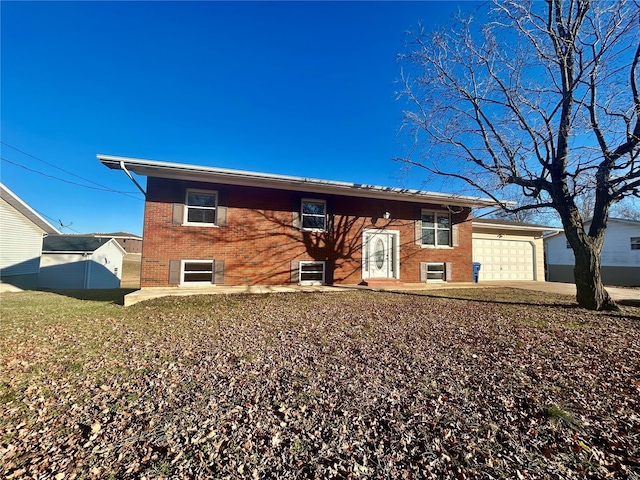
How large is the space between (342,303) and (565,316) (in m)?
4.73

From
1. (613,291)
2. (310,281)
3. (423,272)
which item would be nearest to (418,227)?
(423,272)

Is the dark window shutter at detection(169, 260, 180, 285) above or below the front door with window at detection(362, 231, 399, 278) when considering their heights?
below

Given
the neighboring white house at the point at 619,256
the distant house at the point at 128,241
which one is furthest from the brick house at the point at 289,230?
the distant house at the point at 128,241

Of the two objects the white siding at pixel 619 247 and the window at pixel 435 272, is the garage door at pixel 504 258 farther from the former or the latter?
the white siding at pixel 619 247

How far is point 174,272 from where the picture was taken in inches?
344

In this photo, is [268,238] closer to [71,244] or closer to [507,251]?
[507,251]

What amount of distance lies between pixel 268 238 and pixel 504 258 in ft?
39.8

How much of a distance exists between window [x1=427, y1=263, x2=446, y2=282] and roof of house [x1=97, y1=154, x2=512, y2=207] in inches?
102

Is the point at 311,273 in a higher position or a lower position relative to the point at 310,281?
higher

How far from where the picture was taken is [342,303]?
23.6ft

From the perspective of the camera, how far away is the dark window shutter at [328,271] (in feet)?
34.1

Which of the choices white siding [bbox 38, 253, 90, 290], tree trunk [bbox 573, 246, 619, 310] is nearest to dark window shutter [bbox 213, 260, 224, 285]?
tree trunk [bbox 573, 246, 619, 310]

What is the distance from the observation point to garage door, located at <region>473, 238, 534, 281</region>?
14062 mm

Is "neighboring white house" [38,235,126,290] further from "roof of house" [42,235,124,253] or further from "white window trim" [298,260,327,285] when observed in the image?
"white window trim" [298,260,327,285]
